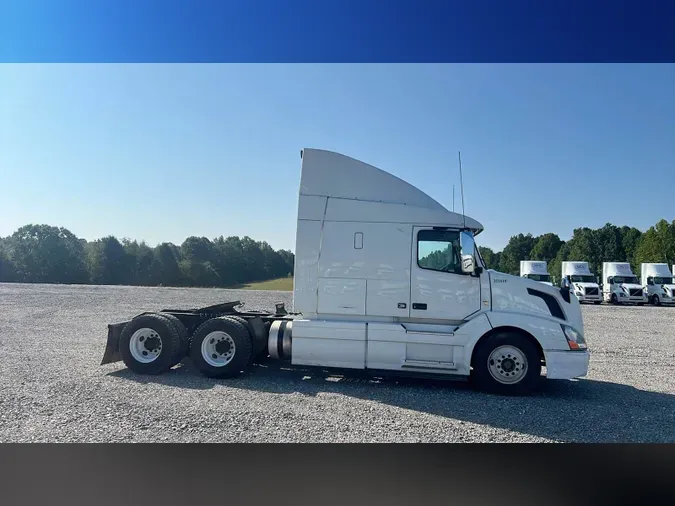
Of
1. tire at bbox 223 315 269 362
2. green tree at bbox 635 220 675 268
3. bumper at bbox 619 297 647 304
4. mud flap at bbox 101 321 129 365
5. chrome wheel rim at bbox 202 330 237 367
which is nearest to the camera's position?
chrome wheel rim at bbox 202 330 237 367

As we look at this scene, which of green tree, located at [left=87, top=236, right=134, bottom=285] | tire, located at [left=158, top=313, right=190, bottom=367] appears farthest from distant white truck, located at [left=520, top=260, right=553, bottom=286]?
green tree, located at [left=87, top=236, right=134, bottom=285]

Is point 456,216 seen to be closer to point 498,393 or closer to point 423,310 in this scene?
point 423,310

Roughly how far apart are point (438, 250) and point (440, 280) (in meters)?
0.49

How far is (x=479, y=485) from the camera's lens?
14.5 ft

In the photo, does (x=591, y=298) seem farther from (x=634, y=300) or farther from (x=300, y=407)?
(x=300, y=407)

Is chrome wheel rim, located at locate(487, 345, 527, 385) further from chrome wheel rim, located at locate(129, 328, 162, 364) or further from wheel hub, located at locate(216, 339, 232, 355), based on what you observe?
chrome wheel rim, located at locate(129, 328, 162, 364)

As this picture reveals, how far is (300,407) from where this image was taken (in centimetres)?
630

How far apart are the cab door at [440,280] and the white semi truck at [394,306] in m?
0.02

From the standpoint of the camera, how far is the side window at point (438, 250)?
7.45m

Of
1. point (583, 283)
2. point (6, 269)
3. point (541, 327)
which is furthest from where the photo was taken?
point (6, 269)

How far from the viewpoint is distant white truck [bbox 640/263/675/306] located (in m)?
32.0

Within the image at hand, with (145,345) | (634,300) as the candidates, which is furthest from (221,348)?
(634,300)

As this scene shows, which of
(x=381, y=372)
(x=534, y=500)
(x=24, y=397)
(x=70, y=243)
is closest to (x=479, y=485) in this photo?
(x=534, y=500)

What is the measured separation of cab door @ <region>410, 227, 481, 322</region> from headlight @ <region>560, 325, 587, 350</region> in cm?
134
